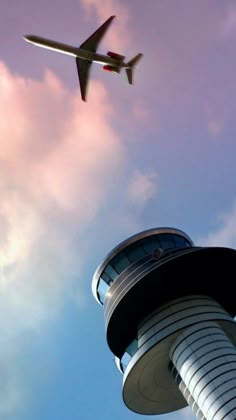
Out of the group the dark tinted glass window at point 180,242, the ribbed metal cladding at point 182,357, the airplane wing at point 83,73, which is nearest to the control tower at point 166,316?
the ribbed metal cladding at point 182,357

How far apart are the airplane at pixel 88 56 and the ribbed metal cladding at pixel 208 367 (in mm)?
40082

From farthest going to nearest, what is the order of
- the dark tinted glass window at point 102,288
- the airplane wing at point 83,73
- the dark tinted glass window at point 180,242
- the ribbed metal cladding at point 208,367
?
the airplane wing at point 83,73
the dark tinted glass window at point 180,242
the dark tinted glass window at point 102,288
the ribbed metal cladding at point 208,367

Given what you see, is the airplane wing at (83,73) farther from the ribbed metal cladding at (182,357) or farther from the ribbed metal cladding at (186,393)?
the ribbed metal cladding at (186,393)

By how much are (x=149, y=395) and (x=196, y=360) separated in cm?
1207

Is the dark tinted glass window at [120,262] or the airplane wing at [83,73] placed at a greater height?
the airplane wing at [83,73]

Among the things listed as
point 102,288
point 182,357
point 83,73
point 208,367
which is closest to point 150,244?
point 102,288

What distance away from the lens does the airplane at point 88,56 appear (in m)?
64.4

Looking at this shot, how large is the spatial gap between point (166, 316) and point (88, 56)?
39.5 meters

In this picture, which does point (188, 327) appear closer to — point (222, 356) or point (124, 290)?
point (222, 356)

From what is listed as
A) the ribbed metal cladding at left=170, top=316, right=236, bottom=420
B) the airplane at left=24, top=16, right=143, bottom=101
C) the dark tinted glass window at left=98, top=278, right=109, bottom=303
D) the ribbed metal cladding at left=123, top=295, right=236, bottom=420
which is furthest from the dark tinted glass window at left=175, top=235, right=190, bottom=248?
the airplane at left=24, top=16, right=143, bottom=101

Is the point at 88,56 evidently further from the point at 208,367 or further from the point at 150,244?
the point at 208,367

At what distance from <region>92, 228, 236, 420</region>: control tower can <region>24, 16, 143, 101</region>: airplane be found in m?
26.1

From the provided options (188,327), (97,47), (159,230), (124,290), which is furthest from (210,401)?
(97,47)

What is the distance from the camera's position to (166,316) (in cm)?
5497
